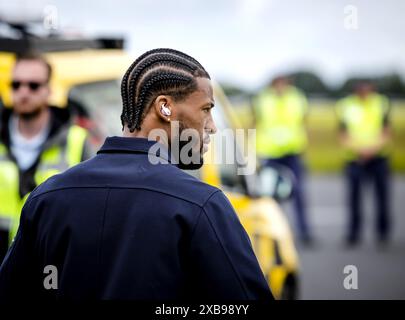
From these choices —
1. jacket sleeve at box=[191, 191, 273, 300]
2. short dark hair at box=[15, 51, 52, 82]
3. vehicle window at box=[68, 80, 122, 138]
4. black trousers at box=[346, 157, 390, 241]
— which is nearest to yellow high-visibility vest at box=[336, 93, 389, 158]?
black trousers at box=[346, 157, 390, 241]

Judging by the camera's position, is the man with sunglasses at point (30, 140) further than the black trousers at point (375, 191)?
No

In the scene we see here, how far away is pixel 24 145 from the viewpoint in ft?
14.8

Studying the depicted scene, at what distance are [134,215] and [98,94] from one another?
274 cm

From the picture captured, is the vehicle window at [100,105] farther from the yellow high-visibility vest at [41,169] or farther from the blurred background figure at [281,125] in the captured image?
the blurred background figure at [281,125]

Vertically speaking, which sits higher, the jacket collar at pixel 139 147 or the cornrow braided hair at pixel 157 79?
the cornrow braided hair at pixel 157 79

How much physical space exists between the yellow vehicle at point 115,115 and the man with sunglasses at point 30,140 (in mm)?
107

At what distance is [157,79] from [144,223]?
452 mm

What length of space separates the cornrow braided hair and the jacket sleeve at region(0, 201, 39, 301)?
416 millimetres

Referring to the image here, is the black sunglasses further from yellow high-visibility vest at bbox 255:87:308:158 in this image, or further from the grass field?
the grass field

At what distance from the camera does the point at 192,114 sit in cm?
239

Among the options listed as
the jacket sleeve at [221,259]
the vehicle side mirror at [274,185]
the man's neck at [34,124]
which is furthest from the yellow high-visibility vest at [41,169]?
the jacket sleeve at [221,259]

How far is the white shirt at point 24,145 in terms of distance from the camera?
4412 millimetres
